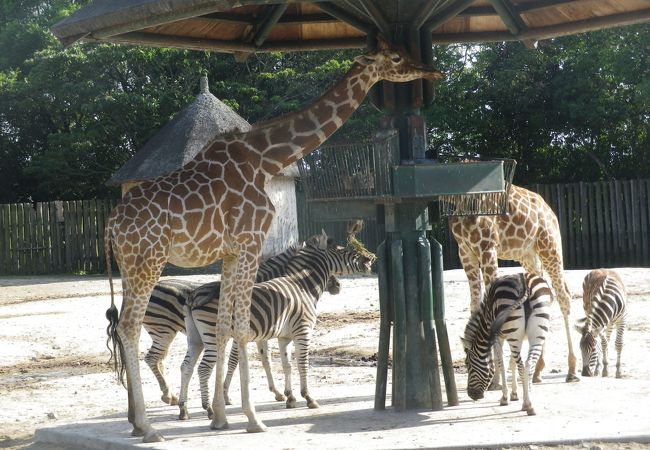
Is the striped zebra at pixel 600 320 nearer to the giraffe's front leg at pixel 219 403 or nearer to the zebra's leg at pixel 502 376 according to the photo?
the zebra's leg at pixel 502 376

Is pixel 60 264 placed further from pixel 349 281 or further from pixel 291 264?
pixel 291 264

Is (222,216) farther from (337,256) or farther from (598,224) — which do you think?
(598,224)

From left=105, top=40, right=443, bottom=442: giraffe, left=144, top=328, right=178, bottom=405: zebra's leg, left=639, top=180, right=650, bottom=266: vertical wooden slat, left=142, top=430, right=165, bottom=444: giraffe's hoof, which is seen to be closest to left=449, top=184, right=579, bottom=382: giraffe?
left=105, top=40, right=443, bottom=442: giraffe

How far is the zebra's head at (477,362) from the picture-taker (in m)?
9.00

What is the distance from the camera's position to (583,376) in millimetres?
10867

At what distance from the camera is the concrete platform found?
7.45 m

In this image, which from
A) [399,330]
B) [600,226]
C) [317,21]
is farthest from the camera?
[600,226]

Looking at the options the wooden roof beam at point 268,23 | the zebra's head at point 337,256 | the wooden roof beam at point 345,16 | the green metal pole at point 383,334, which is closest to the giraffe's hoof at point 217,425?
the green metal pole at point 383,334

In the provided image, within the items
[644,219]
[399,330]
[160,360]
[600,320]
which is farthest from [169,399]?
[644,219]

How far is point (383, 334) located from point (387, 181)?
1452 millimetres

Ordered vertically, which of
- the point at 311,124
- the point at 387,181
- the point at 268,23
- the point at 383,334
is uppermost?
the point at 268,23

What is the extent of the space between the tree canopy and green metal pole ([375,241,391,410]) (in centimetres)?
1778

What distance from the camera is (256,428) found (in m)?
8.20

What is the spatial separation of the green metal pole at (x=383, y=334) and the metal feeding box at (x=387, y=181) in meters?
0.47
